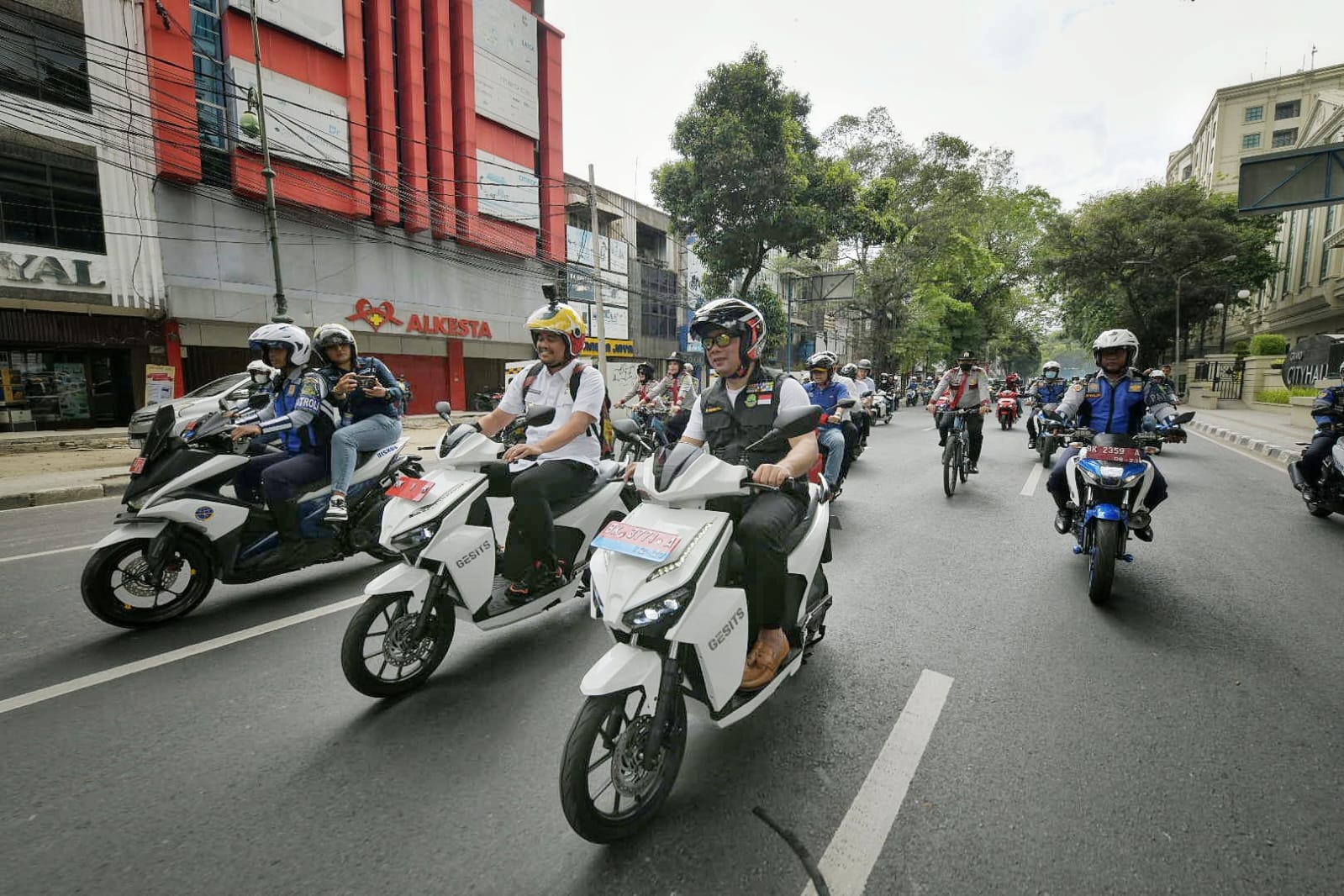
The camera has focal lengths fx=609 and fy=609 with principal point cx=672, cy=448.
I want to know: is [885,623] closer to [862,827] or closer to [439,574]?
[862,827]

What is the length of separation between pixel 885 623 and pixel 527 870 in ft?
8.38

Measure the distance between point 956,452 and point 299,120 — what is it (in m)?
19.7

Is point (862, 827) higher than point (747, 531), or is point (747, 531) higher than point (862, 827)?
point (747, 531)

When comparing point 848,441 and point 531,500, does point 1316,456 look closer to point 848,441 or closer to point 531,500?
point 848,441

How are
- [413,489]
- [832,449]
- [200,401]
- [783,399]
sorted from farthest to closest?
[200,401], [832,449], [413,489], [783,399]

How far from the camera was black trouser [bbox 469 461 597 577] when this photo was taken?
3346 mm

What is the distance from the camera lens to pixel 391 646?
9.23 ft

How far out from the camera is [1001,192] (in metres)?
36.1

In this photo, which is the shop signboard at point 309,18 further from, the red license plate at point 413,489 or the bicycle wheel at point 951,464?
the bicycle wheel at point 951,464

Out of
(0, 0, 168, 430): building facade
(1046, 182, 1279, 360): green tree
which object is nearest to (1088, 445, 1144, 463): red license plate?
(0, 0, 168, 430): building facade

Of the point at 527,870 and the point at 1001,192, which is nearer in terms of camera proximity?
the point at 527,870

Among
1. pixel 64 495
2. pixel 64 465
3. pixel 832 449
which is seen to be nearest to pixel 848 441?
pixel 832 449

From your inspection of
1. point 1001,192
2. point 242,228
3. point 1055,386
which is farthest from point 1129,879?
point 1001,192

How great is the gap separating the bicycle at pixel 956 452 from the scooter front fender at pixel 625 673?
6.39m
